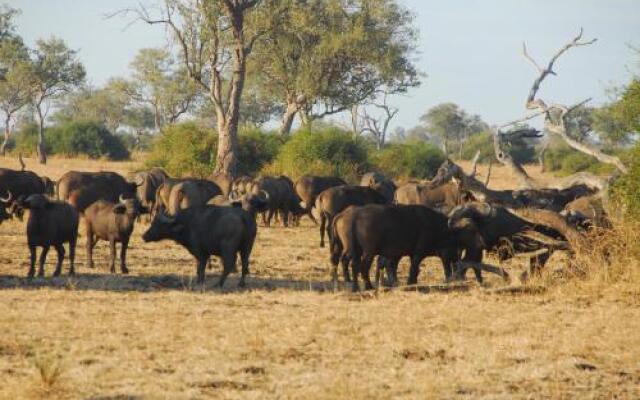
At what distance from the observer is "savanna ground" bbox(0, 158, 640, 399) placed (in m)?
7.98

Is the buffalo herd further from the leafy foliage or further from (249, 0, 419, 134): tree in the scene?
the leafy foliage

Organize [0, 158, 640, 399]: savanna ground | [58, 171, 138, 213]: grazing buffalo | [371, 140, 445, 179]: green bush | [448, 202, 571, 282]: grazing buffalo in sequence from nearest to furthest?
1. [0, 158, 640, 399]: savanna ground
2. [448, 202, 571, 282]: grazing buffalo
3. [58, 171, 138, 213]: grazing buffalo
4. [371, 140, 445, 179]: green bush

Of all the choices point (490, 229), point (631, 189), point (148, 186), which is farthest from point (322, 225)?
point (631, 189)

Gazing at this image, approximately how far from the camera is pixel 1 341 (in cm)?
941

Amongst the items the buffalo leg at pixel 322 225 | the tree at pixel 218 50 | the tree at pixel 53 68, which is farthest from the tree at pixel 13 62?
the buffalo leg at pixel 322 225

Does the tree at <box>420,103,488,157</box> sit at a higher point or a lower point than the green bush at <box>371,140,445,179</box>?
higher

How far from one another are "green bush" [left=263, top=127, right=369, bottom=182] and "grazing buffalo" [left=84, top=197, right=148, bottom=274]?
62.2 ft

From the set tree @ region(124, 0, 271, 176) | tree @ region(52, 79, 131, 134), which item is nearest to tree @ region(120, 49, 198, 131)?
tree @ region(52, 79, 131, 134)

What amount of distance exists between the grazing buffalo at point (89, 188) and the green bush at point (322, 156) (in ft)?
39.5

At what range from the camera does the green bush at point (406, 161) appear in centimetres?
4081

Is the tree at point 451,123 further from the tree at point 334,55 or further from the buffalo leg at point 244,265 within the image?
the buffalo leg at point 244,265

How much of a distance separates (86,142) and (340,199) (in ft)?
148

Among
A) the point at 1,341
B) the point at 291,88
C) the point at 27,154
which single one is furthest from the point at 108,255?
the point at 27,154

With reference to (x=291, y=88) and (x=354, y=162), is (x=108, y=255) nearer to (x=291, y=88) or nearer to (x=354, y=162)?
(x=354, y=162)
